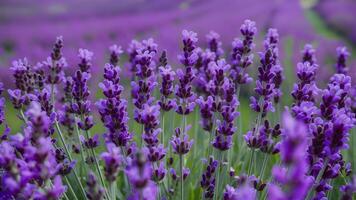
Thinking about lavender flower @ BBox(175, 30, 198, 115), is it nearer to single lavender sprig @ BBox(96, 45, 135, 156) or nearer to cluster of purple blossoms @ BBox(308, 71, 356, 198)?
single lavender sprig @ BBox(96, 45, 135, 156)

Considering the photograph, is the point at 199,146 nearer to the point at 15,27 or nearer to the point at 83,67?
the point at 83,67

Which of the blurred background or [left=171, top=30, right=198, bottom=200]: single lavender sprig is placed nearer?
[left=171, top=30, right=198, bottom=200]: single lavender sprig

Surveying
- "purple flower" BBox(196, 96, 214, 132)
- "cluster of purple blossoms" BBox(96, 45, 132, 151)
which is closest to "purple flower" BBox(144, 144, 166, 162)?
"cluster of purple blossoms" BBox(96, 45, 132, 151)

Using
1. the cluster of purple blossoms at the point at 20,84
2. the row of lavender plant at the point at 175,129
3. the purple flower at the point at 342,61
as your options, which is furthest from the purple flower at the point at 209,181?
the purple flower at the point at 342,61

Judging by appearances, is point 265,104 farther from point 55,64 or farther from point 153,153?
point 55,64

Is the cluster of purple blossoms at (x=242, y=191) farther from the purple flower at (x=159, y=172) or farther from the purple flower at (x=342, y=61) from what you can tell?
the purple flower at (x=342, y=61)

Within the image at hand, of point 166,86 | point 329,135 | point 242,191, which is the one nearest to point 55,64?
point 166,86

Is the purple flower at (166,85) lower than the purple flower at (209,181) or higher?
higher

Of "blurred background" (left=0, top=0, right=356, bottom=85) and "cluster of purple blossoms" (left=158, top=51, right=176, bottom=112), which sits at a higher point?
"blurred background" (left=0, top=0, right=356, bottom=85)
